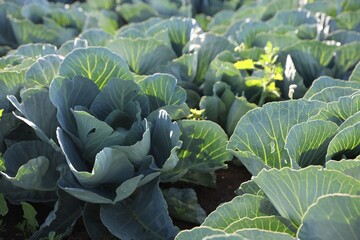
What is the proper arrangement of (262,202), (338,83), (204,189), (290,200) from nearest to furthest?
(290,200), (262,202), (338,83), (204,189)

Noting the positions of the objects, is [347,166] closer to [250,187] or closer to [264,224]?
[264,224]

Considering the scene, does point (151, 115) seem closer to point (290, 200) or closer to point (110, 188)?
point (110, 188)

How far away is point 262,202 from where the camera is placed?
7.14ft

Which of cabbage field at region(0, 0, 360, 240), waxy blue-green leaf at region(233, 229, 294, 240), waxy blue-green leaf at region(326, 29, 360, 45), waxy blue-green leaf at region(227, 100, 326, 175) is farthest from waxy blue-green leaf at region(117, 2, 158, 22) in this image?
waxy blue-green leaf at region(233, 229, 294, 240)

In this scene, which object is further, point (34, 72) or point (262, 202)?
point (34, 72)

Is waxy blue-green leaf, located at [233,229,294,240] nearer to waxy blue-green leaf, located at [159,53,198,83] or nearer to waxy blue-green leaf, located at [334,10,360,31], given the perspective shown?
waxy blue-green leaf, located at [159,53,198,83]

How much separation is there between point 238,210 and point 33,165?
1.04m

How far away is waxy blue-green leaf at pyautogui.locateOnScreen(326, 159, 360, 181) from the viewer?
195 centimetres

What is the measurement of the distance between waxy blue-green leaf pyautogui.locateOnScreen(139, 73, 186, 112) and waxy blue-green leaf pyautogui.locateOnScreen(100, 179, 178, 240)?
0.42 m

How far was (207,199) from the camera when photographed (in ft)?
10.1

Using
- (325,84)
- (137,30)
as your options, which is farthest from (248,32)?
(325,84)

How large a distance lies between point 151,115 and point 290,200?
38.8 inches

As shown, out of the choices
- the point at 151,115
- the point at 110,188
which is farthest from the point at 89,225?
the point at 151,115

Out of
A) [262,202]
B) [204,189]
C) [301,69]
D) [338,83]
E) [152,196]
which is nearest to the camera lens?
[262,202]
